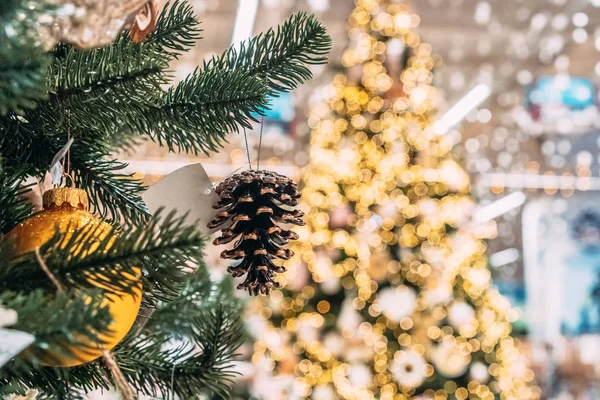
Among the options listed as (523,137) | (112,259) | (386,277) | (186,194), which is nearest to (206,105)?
(186,194)

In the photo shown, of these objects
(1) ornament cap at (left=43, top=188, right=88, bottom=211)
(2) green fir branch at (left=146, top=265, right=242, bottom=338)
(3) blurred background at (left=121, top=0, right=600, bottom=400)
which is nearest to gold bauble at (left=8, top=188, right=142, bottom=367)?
(1) ornament cap at (left=43, top=188, right=88, bottom=211)

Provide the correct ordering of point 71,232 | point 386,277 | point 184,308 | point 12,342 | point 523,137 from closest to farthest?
point 12,342 < point 71,232 < point 184,308 < point 386,277 < point 523,137

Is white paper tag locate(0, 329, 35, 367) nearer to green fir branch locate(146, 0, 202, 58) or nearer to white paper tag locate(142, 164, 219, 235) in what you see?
white paper tag locate(142, 164, 219, 235)

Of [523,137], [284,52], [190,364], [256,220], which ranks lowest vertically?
[190,364]

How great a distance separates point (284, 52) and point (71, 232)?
239 mm

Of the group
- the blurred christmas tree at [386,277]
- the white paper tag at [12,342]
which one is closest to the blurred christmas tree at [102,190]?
the white paper tag at [12,342]

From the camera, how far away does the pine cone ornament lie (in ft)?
1.68

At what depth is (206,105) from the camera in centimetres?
48

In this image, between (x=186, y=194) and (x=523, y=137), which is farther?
(x=523, y=137)

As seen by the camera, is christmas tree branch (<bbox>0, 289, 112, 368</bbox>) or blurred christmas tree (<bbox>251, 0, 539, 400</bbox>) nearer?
christmas tree branch (<bbox>0, 289, 112, 368</bbox>)

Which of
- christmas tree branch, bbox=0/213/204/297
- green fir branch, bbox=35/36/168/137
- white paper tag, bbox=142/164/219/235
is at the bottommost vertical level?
christmas tree branch, bbox=0/213/204/297

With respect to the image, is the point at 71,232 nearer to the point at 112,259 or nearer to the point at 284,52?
the point at 112,259

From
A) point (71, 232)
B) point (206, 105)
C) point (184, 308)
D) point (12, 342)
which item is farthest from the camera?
point (184, 308)

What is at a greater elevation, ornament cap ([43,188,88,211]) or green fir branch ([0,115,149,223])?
green fir branch ([0,115,149,223])
